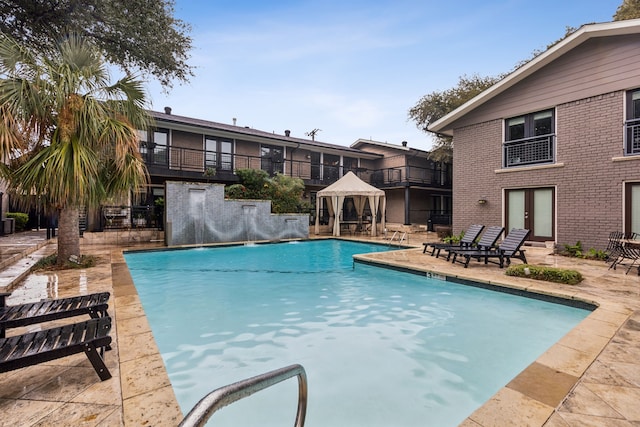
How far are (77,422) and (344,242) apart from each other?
12.4m

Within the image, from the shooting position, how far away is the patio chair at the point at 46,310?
2555 millimetres

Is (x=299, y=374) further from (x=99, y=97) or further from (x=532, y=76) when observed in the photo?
(x=532, y=76)

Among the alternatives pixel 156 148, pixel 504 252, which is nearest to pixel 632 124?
pixel 504 252

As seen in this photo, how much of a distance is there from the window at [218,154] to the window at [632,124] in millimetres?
15554

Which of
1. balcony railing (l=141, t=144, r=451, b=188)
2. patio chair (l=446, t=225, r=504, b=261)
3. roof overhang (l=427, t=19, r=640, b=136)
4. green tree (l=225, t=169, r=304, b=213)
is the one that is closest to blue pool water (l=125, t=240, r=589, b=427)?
patio chair (l=446, t=225, r=504, b=261)

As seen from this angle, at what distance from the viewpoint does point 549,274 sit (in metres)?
5.83

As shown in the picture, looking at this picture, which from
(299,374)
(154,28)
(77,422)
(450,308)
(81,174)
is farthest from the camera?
(154,28)

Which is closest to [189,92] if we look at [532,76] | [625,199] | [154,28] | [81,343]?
[154,28]

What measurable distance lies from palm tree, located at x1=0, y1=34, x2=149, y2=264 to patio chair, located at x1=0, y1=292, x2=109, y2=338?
12.1 ft

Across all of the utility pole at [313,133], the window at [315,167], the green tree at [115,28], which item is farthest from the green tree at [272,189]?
the utility pole at [313,133]

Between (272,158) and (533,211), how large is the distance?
537 inches

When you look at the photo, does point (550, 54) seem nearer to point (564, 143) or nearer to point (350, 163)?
point (564, 143)

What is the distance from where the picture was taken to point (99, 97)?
647 cm

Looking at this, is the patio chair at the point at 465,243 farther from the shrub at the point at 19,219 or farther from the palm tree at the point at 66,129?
the shrub at the point at 19,219
